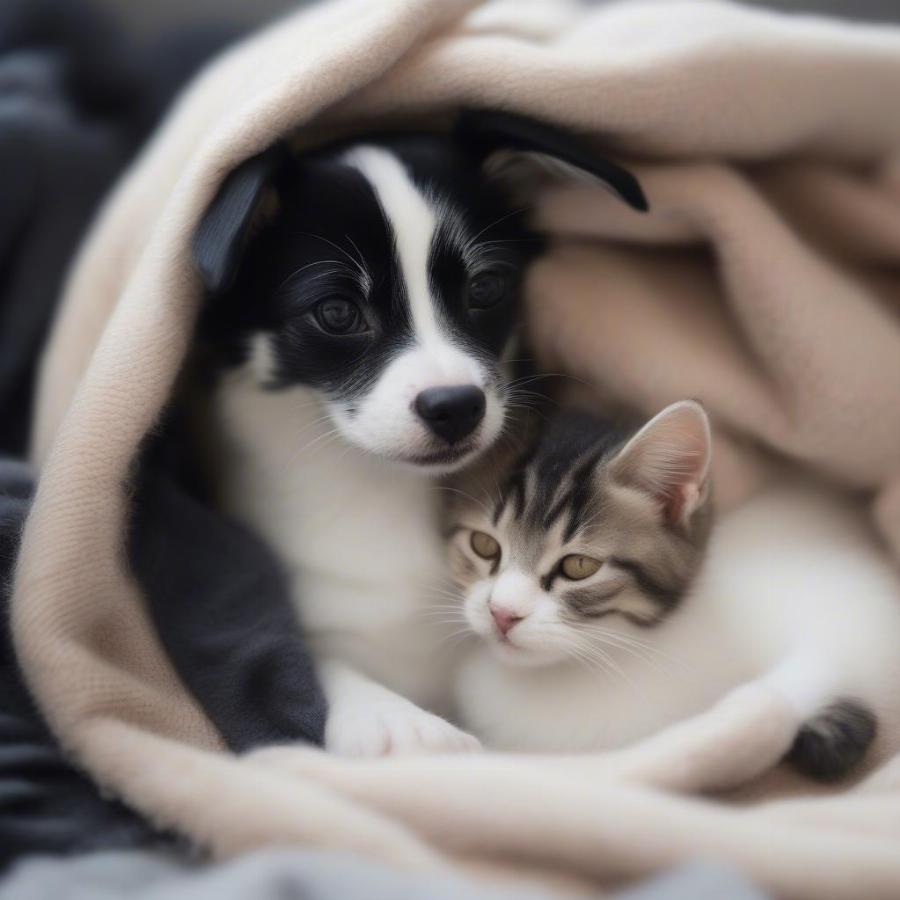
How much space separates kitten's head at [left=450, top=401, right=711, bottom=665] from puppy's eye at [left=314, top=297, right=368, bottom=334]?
276 millimetres

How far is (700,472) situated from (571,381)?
12.1 inches

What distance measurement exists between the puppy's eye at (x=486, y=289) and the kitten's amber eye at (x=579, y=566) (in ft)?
1.15

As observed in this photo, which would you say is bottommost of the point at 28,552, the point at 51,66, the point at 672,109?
the point at 28,552

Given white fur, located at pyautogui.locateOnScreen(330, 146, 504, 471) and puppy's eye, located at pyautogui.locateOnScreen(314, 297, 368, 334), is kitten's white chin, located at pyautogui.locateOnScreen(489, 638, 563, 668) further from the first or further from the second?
puppy's eye, located at pyautogui.locateOnScreen(314, 297, 368, 334)

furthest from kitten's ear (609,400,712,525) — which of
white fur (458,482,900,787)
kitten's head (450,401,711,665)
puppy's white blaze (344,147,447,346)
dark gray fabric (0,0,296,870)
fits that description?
dark gray fabric (0,0,296,870)

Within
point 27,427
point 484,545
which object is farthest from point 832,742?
point 27,427

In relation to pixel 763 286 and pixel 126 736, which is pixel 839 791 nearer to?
pixel 763 286

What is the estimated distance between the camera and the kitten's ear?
108 cm

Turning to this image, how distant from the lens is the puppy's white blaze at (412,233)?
1.18 meters

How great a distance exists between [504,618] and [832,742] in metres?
0.37

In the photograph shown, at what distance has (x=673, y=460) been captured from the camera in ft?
3.74

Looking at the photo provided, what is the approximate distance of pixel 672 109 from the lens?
124cm

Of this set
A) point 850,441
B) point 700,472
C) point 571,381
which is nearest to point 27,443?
point 571,381

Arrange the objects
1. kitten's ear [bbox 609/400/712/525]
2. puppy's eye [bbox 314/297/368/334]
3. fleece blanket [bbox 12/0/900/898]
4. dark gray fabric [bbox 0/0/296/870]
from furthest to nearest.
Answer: puppy's eye [bbox 314/297/368/334] → kitten's ear [bbox 609/400/712/525] → dark gray fabric [bbox 0/0/296/870] → fleece blanket [bbox 12/0/900/898]
